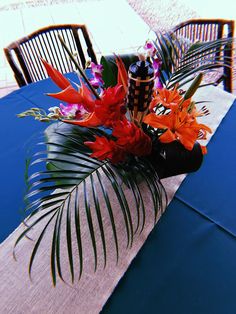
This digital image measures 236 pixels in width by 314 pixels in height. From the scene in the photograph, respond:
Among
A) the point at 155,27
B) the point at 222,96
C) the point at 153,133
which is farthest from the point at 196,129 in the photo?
the point at 155,27

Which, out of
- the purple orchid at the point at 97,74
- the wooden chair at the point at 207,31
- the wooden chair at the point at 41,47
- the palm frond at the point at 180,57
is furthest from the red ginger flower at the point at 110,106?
Answer: the wooden chair at the point at 207,31

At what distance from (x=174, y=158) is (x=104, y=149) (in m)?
0.16

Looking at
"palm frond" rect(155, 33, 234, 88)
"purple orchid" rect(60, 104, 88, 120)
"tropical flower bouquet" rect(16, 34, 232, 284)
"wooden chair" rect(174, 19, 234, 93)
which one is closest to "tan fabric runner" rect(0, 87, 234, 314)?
"tropical flower bouquet" rect(16, 34, 232, 284)

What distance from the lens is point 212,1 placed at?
131 inches

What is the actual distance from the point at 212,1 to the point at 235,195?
3.26 metres

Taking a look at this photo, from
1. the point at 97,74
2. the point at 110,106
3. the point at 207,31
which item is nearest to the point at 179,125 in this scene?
the point at 110,106

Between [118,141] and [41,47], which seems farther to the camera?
[41,47]

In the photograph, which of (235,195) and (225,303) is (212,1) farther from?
(225,303)

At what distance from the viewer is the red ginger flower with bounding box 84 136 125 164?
1.90 ft

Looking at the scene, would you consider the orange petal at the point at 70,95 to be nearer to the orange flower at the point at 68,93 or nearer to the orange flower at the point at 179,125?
the orange flower at the point at 68,93

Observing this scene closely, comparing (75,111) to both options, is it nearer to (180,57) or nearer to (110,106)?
(110,106)

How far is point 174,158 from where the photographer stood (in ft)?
2.09

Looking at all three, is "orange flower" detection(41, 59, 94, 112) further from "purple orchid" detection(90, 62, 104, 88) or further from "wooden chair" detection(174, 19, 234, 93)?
"wooden chair" detection(174, 19, 234, 93)

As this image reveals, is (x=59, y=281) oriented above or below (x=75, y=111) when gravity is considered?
below
